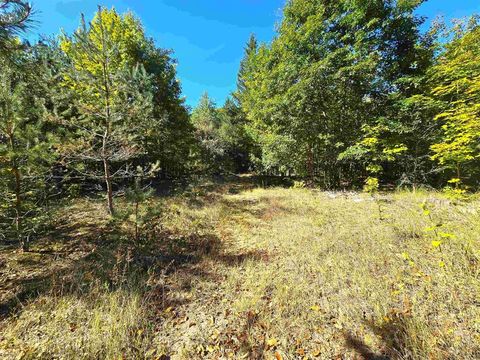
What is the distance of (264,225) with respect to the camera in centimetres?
566

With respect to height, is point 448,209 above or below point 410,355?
above

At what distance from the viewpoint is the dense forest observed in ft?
7.04

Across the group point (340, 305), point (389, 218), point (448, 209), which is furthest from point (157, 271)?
point (448, 209)

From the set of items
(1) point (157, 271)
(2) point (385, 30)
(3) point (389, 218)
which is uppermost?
(2) point (385, 30)

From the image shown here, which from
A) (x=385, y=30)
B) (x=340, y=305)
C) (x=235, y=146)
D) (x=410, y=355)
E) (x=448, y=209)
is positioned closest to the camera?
(x=410, y=355)

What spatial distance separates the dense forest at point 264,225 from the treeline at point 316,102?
8 cm

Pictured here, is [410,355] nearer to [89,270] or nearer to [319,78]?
[89,270]

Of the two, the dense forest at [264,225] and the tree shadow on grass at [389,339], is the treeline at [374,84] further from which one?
the tree shadow on grass at [389,339]

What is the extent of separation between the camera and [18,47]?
7.15ft

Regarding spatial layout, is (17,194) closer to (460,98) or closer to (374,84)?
(374,84)

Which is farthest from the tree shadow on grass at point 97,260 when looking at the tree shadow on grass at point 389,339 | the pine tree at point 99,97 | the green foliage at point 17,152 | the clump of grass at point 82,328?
the tree shadow on grass at point 389,339

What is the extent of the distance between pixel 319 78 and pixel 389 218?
645 cm

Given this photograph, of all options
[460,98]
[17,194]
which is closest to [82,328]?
[17,194]

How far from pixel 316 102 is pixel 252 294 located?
9218 mm
